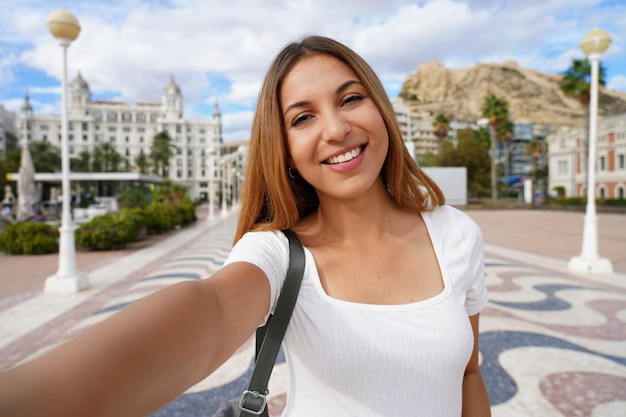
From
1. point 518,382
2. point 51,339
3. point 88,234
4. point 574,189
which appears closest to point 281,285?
point 518,382

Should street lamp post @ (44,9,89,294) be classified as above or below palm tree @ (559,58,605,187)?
below

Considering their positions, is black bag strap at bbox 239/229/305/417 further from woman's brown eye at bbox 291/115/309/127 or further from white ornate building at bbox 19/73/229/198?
white ornate building at bbox 19/73/229/198

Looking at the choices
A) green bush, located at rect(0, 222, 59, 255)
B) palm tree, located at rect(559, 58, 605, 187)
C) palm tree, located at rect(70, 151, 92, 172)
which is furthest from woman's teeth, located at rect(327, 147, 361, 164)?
palm tree, located at rect(70, 151, 92, 172)

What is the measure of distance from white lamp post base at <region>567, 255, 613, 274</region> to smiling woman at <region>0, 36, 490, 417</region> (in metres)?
6.65

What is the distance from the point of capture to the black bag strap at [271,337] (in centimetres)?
90

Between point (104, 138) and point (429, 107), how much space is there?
296ft

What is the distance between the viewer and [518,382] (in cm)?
294

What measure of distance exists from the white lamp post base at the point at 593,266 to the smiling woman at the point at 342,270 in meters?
6.65

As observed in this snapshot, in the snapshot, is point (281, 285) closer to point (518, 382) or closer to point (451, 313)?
point (451, 313)

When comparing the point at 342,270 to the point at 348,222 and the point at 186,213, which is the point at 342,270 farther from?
the point at 186,213

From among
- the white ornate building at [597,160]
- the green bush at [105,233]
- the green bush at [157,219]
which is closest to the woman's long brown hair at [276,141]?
the green bush at [105,233]

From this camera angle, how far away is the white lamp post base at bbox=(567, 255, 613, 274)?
6.58 metres

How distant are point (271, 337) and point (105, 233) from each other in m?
10.6

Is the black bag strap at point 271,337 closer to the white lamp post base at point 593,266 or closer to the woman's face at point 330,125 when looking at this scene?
the woman's face at point 330,125
